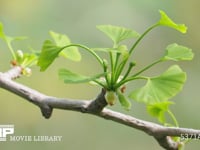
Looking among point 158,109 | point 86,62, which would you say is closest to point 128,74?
point 158,109

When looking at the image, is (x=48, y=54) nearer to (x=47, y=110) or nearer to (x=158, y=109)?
(x=47, y=110)

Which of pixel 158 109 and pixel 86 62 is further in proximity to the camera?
pixel 86 62

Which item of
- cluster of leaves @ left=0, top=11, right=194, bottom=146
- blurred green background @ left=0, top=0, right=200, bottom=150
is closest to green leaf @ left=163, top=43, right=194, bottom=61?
cluster of leaves @ left=0, top=11, right=194, bottom=146

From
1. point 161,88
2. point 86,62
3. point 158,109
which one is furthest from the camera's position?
point 86,62

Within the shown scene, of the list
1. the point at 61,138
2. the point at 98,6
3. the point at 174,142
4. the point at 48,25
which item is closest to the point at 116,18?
the point at 98,6

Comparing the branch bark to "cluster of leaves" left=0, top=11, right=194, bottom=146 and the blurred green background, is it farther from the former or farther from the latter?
the blurred green background

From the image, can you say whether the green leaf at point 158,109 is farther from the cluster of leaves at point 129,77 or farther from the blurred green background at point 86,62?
the blurred green background at point 86,62
